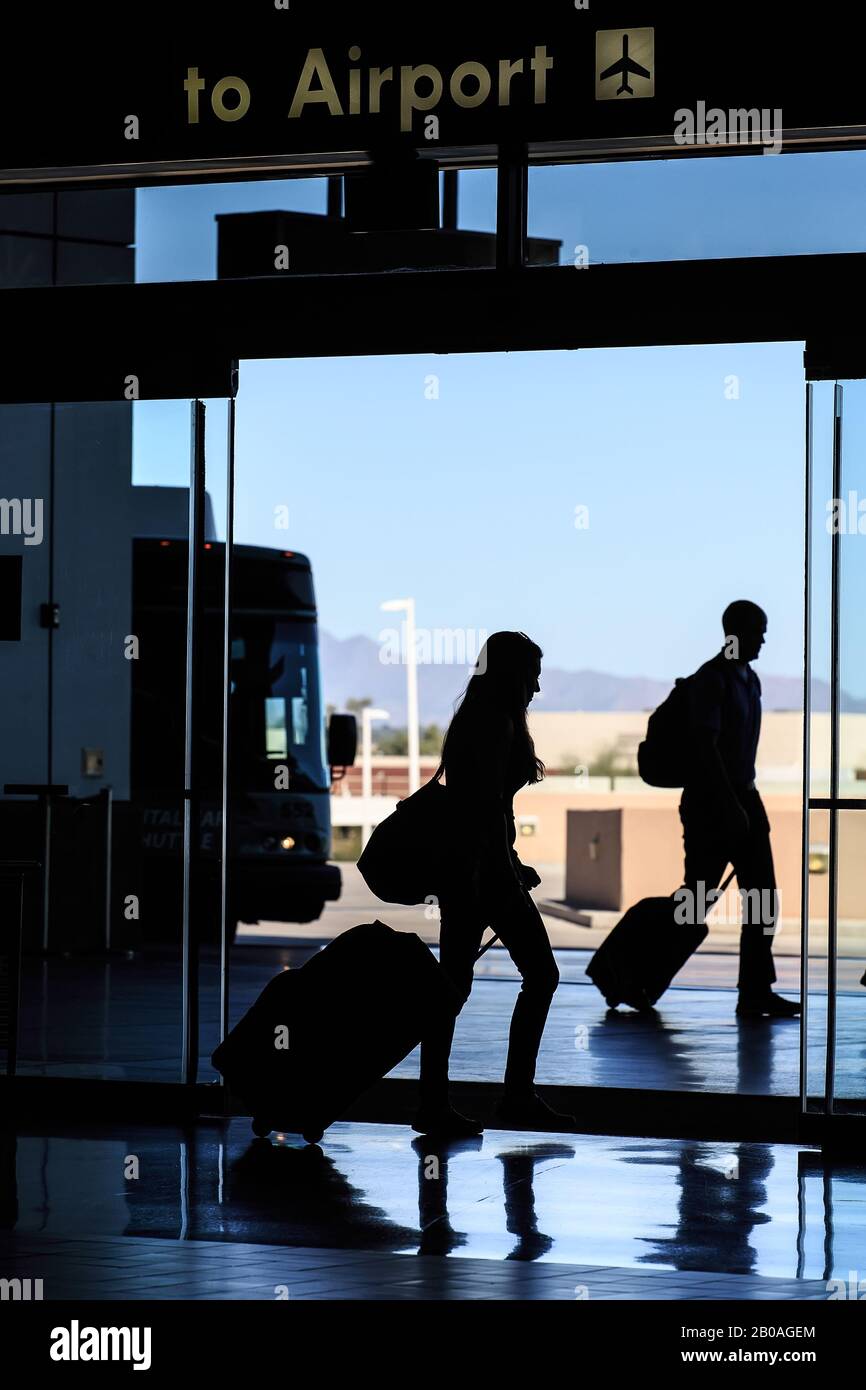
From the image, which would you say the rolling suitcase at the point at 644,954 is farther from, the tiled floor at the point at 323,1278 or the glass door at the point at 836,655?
the tiled floor at the point at 323,1278

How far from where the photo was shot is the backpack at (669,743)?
1227cm

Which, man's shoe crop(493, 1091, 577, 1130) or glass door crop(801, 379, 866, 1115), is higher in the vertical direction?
glass door crop(801, 379, 866, 1115)

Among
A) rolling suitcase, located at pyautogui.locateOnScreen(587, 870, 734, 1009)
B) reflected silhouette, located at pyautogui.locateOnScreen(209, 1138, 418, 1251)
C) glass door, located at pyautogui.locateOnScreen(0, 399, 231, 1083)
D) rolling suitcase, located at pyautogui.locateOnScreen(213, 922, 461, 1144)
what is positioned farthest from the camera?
rolling suitcase, located at pyautogui.locateOnScreen(587, 870, 734, 1009)

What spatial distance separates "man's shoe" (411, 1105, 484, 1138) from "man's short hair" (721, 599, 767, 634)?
4.48 metres

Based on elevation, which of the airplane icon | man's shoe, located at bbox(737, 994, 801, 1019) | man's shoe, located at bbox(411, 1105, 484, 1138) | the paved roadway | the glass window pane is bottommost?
the paved roadway

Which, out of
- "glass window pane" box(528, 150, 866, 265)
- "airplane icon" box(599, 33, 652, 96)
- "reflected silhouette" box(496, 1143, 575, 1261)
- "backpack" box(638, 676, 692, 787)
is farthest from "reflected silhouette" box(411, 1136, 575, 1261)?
"backpack" box(638, 676, 692, 787)

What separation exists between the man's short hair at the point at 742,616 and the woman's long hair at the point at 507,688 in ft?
11.7

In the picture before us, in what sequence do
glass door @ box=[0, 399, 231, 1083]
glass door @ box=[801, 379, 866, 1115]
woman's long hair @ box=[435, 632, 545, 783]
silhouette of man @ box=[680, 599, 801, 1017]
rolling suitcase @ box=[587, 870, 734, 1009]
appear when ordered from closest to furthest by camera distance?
glass door @ box=[801, 379, 866, 1115] → woman's long hair @ box=[435, 632, 545, 783] → glass door @ box=[0, 399, 231, 1083] → silhouette of man @ box=[680, 599, 801, 1017] → rolling suitcase @ box=[587, 870, 734, 1009]

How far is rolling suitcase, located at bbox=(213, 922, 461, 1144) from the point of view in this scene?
8.05 meters

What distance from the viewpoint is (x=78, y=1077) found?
9203mm

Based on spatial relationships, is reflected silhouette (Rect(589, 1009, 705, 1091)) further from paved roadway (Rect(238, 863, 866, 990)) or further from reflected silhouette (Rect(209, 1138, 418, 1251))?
reflected silhouette (Rect(209, 1138, 418, 1251))

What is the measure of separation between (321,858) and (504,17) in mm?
11220

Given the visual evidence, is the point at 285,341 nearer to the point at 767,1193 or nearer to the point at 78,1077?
the point at 78,1077

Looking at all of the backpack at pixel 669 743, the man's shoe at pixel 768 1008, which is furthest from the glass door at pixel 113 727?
the man's shoe at pixel 768 1008
